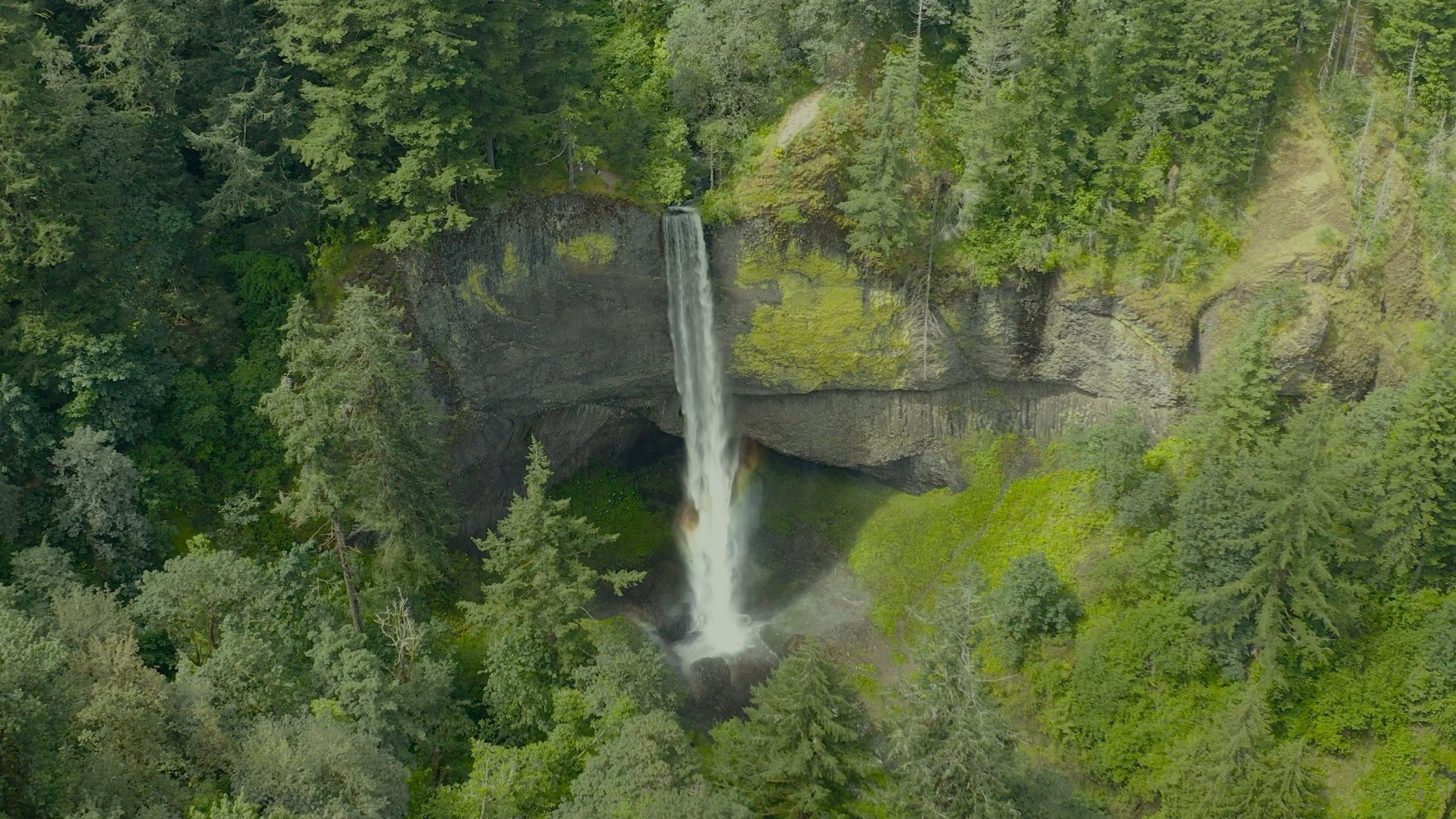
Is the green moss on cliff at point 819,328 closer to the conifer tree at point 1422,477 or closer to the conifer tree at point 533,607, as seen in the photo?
the conifer tree at point 533,607

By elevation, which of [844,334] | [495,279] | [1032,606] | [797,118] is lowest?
[1032,606]

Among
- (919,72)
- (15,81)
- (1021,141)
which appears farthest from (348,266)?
(1021,141)

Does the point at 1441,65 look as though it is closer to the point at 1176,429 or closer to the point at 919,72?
the point at 1176,429

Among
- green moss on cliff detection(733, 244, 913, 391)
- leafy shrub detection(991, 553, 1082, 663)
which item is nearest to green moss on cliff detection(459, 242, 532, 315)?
green moss on cliff detection(733, 244, 913, 391)

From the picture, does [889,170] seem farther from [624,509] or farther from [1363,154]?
[624,509]

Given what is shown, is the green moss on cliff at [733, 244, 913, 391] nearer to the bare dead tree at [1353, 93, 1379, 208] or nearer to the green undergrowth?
the green undergrowth

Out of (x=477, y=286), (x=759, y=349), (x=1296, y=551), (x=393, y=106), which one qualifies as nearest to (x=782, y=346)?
(x=759, y=349)
